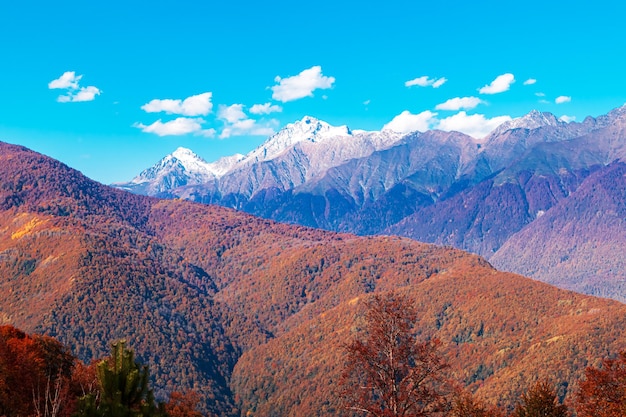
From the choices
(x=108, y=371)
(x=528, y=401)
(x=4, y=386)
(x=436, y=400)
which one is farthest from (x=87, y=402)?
(x=528, y=401)

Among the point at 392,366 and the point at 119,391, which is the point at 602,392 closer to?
the point at 392,366

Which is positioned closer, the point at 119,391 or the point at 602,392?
the point at 119,391

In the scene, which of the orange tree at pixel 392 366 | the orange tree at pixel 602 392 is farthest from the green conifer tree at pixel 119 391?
the orange tree at pixel 602 392

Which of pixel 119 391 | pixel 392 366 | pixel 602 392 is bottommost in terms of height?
pixel 602 392

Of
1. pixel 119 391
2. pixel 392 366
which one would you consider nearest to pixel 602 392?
pixel 392 366

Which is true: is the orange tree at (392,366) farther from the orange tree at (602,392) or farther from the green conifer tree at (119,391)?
the orange tree at (602,392)

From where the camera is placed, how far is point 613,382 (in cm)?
6297

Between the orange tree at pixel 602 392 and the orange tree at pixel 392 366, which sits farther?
the orange tree at pixel 602 392

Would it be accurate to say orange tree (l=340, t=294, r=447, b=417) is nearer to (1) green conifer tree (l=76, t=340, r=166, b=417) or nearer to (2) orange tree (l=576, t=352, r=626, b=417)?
(1) green conifer tree (l=76, t=340, r=166, b=417)

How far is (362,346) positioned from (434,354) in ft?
17.2

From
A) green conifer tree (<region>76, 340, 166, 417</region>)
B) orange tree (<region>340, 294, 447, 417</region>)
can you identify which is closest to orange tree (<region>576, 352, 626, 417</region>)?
orange tree (<region>340, 294, 447, 417</region>)

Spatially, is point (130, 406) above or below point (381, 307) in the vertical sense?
below

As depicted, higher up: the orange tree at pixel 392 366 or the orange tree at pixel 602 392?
the orange tree at pixel 392 366

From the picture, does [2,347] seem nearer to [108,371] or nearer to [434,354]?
[108,371]
